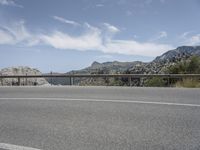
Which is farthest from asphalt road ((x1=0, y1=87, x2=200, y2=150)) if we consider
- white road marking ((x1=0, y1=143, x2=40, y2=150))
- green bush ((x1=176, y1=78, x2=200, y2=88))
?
green bush ((x1=176, y1=78, x2=200, y2=88))

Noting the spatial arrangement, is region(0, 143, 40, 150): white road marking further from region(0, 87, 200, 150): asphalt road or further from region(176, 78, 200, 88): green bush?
region(176, 78, 200, 88): green bush

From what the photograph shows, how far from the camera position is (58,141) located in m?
6.30

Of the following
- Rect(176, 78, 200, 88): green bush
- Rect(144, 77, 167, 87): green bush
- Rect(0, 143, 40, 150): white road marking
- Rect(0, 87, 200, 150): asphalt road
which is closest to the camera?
Rect(0, 143, 40, 150): white road marking

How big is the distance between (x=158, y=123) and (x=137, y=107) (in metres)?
2.36

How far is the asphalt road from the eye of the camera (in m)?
6.05

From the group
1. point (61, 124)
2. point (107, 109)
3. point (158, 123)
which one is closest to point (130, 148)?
point (158, 123)

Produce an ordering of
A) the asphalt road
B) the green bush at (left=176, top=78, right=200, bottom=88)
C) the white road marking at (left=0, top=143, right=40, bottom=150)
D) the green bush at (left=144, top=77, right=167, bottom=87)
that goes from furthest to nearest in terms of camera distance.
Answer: the green bush at (left=144, top=77, right=167, bottom=87) → the green bush at (left=176, top=78, right=200, bottom=88) → the asphalt road → the white road marking at (left=0, top=143, right=40, bottom=150)

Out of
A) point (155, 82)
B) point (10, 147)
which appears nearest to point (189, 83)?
point (155, 82)

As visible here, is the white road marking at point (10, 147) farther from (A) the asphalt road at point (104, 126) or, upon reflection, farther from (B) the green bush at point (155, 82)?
(B) the green bush at point (155, 82)

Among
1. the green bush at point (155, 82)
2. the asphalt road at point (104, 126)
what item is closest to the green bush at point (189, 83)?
the green bush at point (155, 82)

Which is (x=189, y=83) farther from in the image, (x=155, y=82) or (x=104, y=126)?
(x=104, y=126)

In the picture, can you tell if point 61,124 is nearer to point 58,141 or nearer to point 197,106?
point 58,141

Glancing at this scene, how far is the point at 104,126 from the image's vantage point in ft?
24.3

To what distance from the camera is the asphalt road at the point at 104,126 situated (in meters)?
6.05
